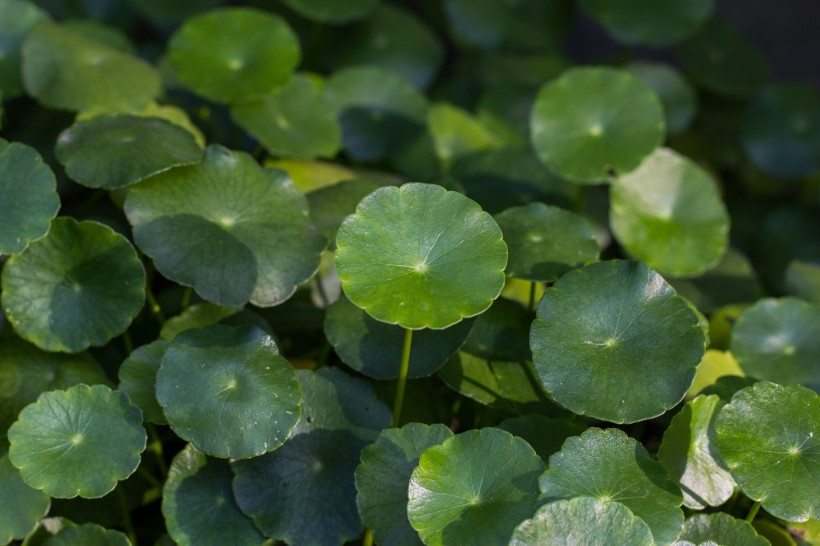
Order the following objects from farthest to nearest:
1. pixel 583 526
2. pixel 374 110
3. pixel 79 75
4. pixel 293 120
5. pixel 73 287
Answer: pixel 374 110, pixel 293 120, pixel 79 75, pixel 73 287, pixel 583 526

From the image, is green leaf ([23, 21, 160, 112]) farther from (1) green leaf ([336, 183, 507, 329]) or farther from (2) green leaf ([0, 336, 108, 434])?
(1) green leaf ([336, 183, 507, 329])

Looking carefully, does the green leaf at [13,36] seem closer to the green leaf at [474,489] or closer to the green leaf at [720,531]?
the green leaf at [474,489]

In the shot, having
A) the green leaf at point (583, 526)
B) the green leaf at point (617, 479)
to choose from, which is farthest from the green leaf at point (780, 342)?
the green leaf at point (583, 526)

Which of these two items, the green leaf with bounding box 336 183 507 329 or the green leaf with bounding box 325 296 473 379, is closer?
the green leaf with bounding box 336 183 507 329

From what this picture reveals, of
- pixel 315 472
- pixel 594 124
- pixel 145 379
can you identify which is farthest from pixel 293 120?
pixel 315 472

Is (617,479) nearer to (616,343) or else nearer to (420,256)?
(616,343)

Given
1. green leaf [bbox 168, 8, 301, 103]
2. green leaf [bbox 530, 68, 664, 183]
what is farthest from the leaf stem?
green leaf [bbox 168, 8, 301, 103]
